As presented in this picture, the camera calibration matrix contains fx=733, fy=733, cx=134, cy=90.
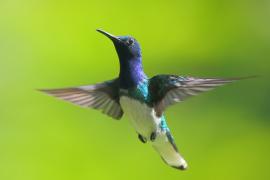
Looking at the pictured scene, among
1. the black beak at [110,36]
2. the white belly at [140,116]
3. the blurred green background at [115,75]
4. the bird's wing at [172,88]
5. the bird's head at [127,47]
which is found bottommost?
the blurred green background at [115,75]

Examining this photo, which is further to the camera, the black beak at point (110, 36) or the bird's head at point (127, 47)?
the bird's head at point (127, 47)

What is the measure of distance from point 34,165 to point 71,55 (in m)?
0.68

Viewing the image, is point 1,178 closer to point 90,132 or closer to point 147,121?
point 90,132

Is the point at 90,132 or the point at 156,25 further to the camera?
the point at 156,25

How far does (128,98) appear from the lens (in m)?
2.45

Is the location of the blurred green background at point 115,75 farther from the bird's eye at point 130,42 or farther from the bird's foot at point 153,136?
the bird's eye at point 130,42

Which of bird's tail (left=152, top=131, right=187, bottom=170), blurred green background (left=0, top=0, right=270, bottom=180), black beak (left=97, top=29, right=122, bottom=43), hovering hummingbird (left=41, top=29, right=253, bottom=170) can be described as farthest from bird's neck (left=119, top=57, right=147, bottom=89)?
blurred green background (left=0, top=0, right=270, bottom=180)

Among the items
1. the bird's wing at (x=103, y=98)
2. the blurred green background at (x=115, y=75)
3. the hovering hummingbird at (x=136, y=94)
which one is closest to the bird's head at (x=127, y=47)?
the hovering hummingbird at (x=136, y=94)

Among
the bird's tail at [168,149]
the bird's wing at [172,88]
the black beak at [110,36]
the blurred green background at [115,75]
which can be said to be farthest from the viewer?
the blurred green background at [115,75]

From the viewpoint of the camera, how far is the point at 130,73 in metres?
2.48

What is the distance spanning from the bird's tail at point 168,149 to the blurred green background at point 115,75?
3.67ft

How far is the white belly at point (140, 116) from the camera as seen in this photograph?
238 centimetres

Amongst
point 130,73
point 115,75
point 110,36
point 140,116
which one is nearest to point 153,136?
point 140,116

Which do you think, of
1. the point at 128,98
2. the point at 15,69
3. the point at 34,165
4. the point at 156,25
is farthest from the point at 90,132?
the point at 128,98
